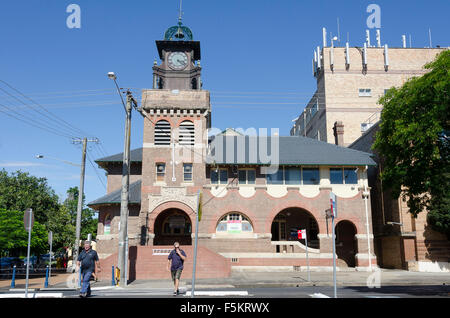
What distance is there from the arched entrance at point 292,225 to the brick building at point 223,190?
0.23 m

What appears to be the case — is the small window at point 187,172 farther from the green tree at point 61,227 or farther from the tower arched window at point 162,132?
the green tree at point 61,227

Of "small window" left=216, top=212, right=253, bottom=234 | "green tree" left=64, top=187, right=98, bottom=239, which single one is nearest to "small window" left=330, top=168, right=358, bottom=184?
"small window" left=216, top=212, right=253, bottom=234

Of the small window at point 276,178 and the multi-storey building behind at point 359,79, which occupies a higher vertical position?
the multi-storey building behind at point 359,79

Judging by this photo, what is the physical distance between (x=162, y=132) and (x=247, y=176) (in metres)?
7.37

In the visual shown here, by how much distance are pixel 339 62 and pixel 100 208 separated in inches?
1419

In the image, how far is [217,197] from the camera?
29.7 meters

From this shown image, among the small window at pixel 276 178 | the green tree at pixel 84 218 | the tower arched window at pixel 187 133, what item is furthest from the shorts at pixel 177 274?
the green tree at pixel 84 218

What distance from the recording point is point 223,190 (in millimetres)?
29906

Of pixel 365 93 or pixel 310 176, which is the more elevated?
pixel 365 93

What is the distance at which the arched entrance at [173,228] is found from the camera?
30734mm

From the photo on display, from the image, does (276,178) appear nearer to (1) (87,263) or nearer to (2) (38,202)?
(1) (87,263)

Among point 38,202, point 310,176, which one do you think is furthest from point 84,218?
point 310,176
